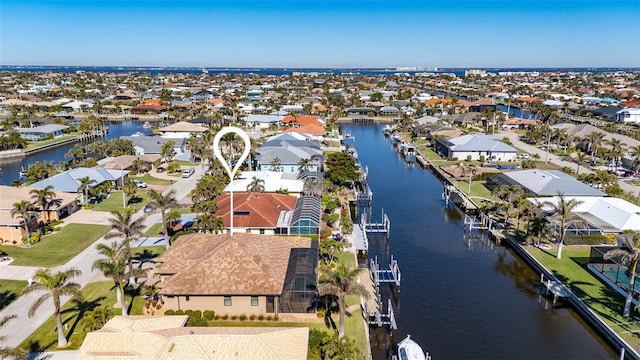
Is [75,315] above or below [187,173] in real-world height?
below

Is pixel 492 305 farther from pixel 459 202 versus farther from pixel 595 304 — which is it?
pixel 459 202

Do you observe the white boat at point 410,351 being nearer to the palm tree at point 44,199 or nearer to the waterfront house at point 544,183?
the waterfront house at point 544,183

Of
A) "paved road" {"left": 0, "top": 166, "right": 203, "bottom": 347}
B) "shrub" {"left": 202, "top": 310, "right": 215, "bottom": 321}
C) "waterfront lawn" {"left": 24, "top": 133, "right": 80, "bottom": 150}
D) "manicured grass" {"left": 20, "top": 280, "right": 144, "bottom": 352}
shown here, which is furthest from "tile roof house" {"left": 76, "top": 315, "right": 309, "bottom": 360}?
"waterfront lawn" {"left": 24, "top": 133, "right": 80, "bottom": 150}

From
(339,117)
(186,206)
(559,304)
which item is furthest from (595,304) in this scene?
(339,117)

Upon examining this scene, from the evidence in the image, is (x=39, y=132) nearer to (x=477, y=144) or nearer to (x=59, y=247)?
(x=59, y=247)

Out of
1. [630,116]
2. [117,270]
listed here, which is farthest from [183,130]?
[630,116]

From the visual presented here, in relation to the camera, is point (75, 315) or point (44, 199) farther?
point (44, 199)

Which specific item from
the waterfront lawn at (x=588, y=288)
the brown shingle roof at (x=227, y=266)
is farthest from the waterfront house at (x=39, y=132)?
the waterfront lawn at (x=588, y=288)
